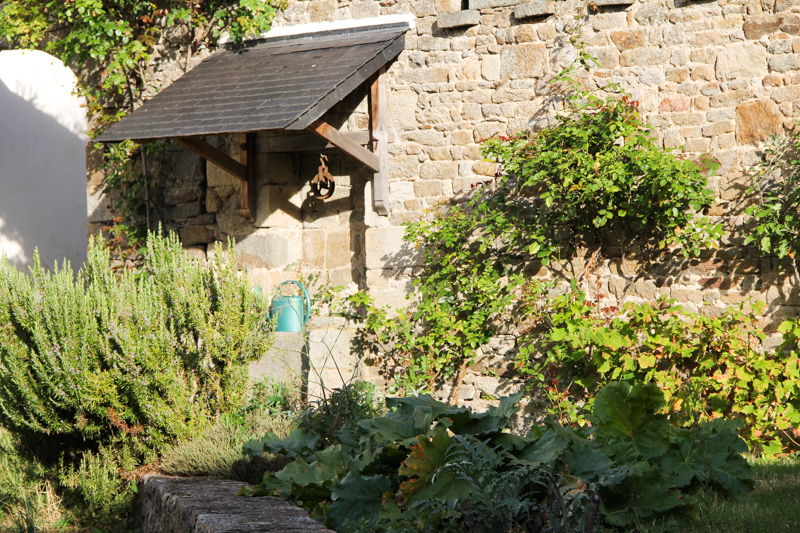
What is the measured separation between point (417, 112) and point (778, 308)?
2919mm

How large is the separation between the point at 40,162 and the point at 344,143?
483 cm

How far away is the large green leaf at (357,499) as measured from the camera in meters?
2.38

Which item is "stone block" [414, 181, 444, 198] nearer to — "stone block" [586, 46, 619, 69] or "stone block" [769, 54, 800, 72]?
"stone block" [586, 46, 619, 69]

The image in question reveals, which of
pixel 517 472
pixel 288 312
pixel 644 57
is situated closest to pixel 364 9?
pixel 644 57

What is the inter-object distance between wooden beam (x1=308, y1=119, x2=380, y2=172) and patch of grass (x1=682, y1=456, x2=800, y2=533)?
11.4ft

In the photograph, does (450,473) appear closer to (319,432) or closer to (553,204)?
(319,432)

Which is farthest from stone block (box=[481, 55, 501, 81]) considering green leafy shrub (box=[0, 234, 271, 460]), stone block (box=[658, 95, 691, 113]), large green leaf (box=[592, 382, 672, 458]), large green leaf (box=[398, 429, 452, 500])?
large green leaf (box=[398, 429, 452, 500])

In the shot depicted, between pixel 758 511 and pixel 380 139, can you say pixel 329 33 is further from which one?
pixel 758 511

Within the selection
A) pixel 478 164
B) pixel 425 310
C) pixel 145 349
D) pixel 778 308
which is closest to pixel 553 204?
pixel 478 164

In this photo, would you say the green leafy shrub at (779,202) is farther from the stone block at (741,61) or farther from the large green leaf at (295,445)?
the large green leaf at (295,445)

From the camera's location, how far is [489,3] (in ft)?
17.8

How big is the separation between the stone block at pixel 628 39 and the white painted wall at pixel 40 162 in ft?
19.6

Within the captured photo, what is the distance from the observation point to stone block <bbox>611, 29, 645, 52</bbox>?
5051mm

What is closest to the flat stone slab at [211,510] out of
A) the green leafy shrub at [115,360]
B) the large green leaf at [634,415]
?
the green leafy shrub at [115,360]
